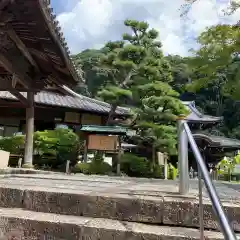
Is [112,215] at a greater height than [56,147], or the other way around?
[56,147]

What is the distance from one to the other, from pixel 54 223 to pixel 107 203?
44 cm

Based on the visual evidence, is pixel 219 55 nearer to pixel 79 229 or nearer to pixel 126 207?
pixel 126 207

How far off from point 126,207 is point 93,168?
10568 millimetres

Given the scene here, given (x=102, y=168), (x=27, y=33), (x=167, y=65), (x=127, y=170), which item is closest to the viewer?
(x=27, y=33)

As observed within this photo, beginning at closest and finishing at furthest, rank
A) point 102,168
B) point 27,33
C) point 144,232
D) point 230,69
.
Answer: point 144,232
point 27,33
point 230,69
point 102,168

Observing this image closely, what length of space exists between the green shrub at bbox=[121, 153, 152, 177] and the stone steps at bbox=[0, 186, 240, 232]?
11134 mm

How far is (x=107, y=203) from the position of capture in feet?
8.23

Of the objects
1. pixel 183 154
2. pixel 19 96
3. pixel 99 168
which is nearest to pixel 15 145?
pixel 99 168

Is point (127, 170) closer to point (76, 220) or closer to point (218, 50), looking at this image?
point (218, 50)

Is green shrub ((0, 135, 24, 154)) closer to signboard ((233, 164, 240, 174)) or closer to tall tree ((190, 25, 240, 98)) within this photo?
tall tree ((190, 25, 240, 98))

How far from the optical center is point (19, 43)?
6293 mm

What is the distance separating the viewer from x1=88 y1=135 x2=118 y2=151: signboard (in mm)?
13336

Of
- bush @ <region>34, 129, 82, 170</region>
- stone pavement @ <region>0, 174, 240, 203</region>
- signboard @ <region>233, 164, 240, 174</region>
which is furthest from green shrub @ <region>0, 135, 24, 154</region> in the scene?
signboard @ <region>233, 164, 240, 174</region>

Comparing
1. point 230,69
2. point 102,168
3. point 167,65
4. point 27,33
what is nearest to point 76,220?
point 27,33
